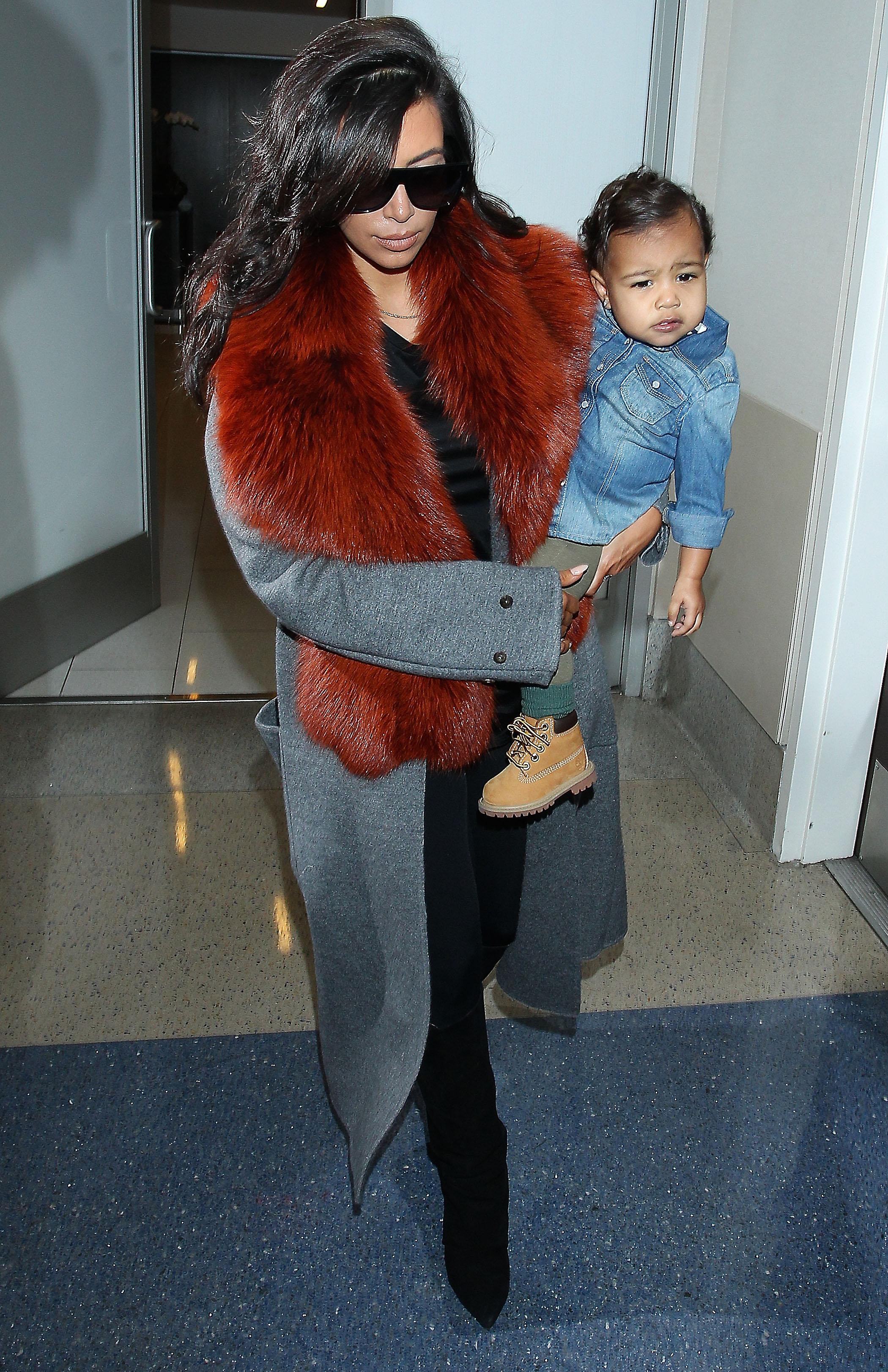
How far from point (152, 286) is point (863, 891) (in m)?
2.78

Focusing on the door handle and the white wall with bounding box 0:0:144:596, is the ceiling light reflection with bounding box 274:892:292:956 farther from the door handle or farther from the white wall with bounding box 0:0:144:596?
the door handle

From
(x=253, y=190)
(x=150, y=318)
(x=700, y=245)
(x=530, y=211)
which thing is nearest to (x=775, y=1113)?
(x=700, y=245)

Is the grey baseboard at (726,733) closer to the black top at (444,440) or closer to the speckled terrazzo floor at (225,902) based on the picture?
the speckled terrazzo floor at (225,902)

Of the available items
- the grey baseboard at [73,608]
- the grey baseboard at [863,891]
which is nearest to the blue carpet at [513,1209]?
the grey baseboard at [863,891]

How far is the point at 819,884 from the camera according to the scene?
281 centimetres

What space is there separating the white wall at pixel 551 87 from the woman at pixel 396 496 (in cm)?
180

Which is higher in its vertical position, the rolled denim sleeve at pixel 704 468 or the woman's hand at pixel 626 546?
the rolled denim sleeve at pixel 704 468

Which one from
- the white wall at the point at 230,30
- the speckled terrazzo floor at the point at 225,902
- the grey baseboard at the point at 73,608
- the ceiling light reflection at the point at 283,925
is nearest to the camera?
the speckled terrazzo floor at the point at 225,902

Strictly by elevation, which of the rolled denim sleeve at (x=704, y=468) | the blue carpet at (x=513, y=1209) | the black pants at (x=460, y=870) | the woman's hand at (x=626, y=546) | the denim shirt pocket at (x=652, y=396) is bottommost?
the blue carpet at (x=513, y=1209)

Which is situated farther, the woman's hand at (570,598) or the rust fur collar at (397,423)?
the woman's hand at (570,598)

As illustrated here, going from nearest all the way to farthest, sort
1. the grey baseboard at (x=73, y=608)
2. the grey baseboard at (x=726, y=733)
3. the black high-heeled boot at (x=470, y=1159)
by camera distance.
Result: the black high-heeled boot at (x=470, y=1159), the grey baseboard at (x=726, y=733), the grey baseboard at (x=73, y=608)

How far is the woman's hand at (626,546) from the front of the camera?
5.03ft

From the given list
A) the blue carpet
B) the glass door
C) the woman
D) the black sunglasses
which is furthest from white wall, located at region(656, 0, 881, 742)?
the glass door

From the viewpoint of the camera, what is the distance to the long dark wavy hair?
1.19 metres
